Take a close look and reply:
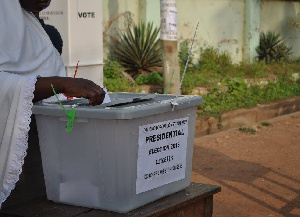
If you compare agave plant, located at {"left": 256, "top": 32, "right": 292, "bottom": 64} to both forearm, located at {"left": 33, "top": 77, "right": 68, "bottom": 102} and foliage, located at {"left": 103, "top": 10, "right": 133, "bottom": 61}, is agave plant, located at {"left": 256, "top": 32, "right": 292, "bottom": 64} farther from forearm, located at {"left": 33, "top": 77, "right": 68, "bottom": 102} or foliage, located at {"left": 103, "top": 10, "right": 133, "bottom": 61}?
forearm, located at {"left": 33, "top": 77, "right": 68, "bottom": 102}

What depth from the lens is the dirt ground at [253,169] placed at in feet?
18.5

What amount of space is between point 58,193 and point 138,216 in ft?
1.16

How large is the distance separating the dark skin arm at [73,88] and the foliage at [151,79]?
8688 millimetres

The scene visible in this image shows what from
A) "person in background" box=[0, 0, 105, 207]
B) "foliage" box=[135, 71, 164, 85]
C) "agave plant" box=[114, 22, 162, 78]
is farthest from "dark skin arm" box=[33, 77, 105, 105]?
"agave plant" box=[114, 22, 162, 78]

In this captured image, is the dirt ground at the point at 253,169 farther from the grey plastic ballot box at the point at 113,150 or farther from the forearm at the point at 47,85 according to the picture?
the forearm at the point at 47,85

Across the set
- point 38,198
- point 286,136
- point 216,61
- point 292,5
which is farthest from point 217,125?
point 292,5

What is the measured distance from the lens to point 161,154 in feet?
8.63

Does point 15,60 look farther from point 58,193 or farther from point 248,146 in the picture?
point 248,146

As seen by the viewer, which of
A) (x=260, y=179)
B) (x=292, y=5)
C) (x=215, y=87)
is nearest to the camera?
(x=260, y=179)

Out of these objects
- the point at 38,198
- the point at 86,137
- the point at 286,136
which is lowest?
the point at 286,136

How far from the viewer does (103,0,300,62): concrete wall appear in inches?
484

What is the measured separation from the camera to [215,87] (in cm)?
1131

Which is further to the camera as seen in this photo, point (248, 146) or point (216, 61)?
point (216, 61)

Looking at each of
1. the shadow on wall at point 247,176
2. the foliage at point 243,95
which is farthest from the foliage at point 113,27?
the shadow on wall at point 247,176
